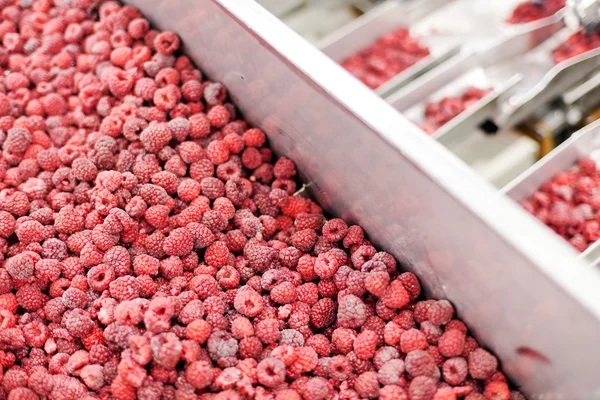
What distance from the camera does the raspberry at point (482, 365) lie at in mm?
1405

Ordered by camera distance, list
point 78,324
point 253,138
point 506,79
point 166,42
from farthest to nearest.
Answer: point 506,79, point 166,42, point 253,138, point 78,324

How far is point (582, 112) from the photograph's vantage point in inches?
90.2

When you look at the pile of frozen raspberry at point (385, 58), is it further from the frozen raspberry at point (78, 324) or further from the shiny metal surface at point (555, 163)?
the frozen raspberry at point (78, 324)

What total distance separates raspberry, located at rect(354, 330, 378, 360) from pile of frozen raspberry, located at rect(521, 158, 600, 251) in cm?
93

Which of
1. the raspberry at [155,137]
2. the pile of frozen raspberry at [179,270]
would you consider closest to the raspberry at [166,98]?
the pile of frozen raspberry at [179,270]

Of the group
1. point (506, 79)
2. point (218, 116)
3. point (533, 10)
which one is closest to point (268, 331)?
point (218, 116)

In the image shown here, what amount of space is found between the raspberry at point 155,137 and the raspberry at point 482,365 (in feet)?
3.78

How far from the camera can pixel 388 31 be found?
2672mm

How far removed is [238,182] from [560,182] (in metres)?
1.23

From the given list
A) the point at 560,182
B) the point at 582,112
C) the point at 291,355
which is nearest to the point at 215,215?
the point at 291,355

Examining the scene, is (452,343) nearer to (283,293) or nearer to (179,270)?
(283,293)

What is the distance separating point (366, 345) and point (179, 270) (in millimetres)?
574

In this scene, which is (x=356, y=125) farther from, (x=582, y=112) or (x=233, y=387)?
(x=582, y=112)

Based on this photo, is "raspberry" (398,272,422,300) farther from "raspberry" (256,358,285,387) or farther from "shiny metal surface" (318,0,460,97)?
"shiny metal surface" (318,0,460,97)
